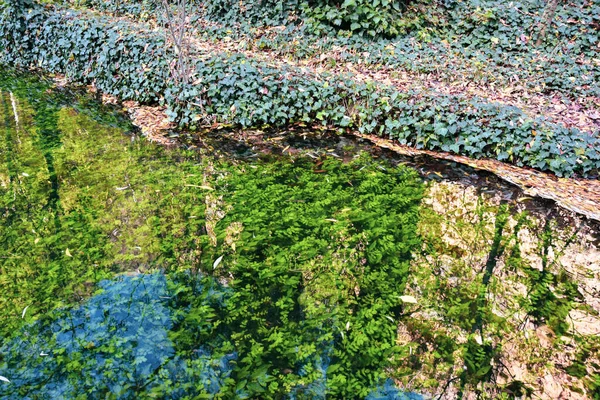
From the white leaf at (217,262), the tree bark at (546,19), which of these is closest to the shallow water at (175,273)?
the white leaf at (217,262)

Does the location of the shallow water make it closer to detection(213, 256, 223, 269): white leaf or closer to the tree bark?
detection(213, 256, 223, 269): white leaf

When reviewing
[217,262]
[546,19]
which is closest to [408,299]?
[217,262]

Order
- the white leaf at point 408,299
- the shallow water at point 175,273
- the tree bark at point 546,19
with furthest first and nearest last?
1. the tree bark at point 546,19
2. the white leaf at point 408,299
3. the shallow water at point 175,273

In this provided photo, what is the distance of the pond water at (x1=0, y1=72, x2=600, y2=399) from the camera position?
286cm

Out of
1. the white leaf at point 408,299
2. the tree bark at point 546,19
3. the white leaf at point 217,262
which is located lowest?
the white leaf at point 408,299

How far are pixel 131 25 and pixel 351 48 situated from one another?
416 cm

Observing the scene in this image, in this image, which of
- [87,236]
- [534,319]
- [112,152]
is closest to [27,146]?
[112,152]

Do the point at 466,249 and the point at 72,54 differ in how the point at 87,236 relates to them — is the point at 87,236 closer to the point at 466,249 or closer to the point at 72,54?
the point at 466,249

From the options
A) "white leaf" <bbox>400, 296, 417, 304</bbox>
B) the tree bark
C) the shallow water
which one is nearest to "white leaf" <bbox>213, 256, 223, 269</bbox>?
the shallow water

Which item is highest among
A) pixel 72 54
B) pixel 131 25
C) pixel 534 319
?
pixel 131 25

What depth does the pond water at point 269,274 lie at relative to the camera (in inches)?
113

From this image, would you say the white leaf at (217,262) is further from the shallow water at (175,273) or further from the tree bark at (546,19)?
the tree bark at (546,19)

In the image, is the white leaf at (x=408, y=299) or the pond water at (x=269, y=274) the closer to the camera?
the pond water at (x=269, y=274)

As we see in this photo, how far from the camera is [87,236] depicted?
4.03 m
